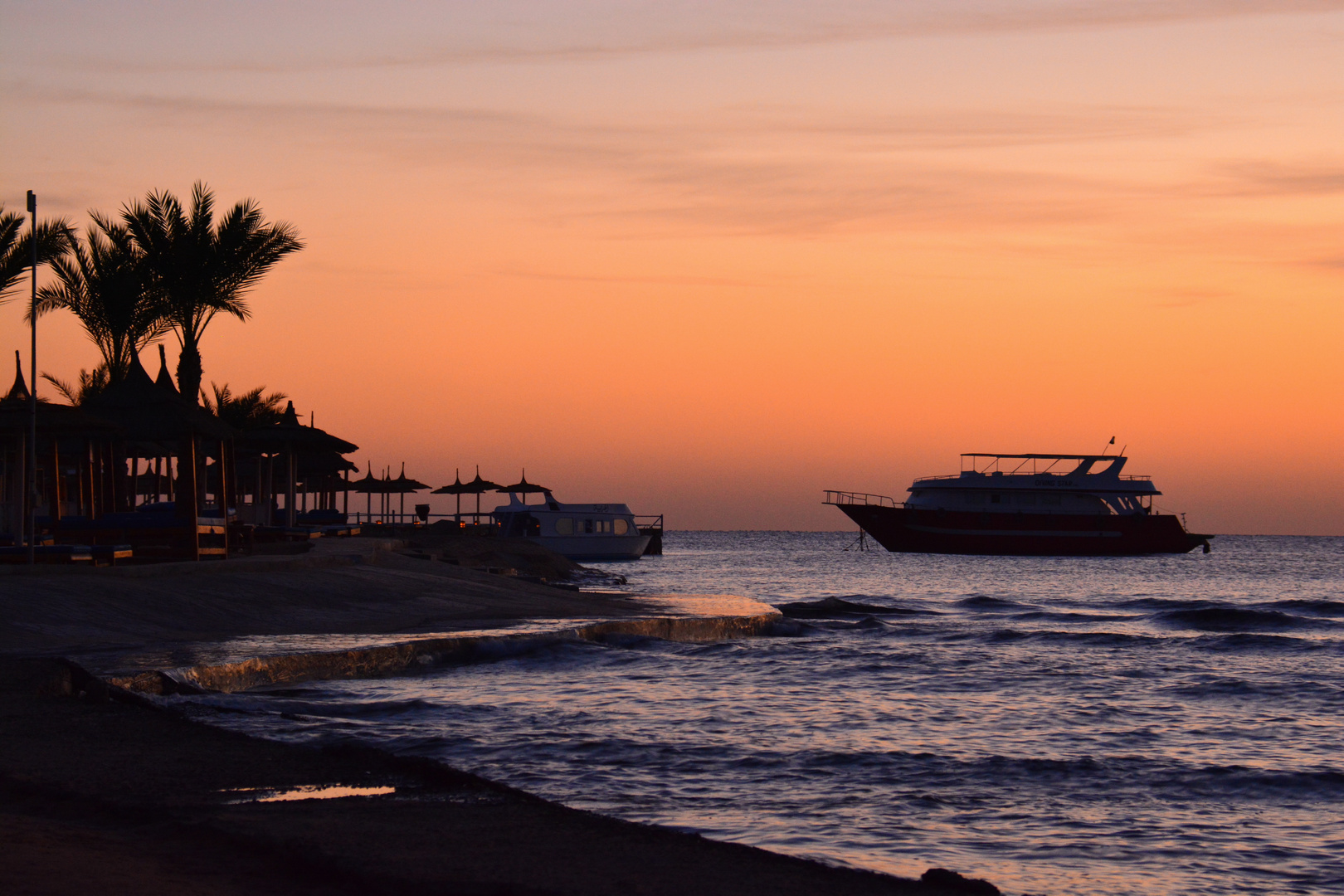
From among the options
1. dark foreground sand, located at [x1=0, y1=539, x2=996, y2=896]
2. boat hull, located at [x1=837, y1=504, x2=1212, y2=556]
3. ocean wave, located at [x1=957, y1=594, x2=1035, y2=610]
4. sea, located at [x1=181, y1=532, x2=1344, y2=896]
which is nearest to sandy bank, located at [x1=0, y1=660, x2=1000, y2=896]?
dark foreground sand, located at [x1=0, y1=539, x2=996, y2=896]

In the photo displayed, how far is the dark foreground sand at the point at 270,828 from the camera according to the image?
198 inches

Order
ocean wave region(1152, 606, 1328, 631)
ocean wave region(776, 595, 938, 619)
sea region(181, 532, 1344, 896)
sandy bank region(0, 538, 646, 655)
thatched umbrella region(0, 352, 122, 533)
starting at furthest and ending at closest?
1. ocean wave region(1152, 606, 1328, 631)
2. ocean wave region(776, 595, 938, 619)
3. thatched umbrella region(0, 352, 122, 533)
4. sandy bank region(0, 538, 646, 655)
5. sea region(181, 532, 1344, 896)

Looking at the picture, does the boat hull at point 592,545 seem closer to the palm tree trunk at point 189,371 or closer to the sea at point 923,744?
the palm tree trunk at point 189,371

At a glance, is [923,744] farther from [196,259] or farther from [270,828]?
[196,259]

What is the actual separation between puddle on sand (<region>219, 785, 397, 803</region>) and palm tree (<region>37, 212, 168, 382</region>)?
76.9ft

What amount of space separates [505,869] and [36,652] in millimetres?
7827

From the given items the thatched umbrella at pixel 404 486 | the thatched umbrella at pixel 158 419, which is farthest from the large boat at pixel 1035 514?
the thatched umbrella at pixel 158 419

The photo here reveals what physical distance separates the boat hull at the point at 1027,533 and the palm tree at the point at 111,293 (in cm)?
5190

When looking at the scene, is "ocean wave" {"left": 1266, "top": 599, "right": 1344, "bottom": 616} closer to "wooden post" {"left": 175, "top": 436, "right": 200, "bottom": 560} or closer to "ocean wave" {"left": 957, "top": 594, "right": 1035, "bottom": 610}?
"ocean wave" {"left": 957, "top": 594, "right": 1035, "bottom": 610}

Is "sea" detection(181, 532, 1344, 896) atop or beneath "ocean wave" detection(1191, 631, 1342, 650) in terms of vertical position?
atop

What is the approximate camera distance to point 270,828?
580 cm

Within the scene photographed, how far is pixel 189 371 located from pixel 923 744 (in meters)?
22.2

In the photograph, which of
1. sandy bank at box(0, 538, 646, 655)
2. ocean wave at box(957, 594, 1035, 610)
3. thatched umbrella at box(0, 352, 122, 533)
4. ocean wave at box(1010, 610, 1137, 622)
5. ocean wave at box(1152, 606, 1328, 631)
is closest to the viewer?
sandy bank at box(0, 538, 646, 655)

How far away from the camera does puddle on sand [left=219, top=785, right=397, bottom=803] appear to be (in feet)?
21.5
